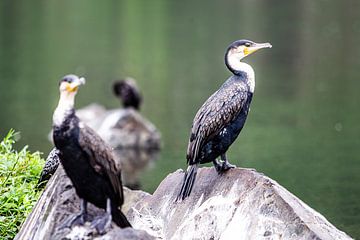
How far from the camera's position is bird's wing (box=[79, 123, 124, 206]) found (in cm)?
637

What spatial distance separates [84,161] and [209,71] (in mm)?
23926

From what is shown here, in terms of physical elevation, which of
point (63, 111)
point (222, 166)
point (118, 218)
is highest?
point (63, 111)

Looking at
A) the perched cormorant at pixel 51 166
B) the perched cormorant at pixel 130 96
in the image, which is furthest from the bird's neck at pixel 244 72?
the perched cormorant at pixel 130 96

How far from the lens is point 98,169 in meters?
6.42

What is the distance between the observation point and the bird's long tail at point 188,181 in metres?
7.93

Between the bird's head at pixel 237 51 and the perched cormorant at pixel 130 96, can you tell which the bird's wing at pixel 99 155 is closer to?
the bird's head at pixel 237 51

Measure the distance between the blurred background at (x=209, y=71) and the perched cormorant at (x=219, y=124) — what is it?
164 inches

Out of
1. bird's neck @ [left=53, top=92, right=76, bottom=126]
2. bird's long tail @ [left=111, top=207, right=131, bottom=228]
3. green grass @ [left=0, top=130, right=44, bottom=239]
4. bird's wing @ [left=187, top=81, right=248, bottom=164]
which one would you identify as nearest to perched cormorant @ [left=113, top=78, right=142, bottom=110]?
green grass @ [left=0, top=130, right=44, bottom=239]

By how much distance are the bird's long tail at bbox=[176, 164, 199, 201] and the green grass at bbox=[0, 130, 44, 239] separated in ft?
4.50

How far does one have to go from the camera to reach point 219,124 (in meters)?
7.93

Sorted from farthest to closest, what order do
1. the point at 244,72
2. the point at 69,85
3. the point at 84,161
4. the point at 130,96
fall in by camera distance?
the point at 130,96, the point at 244,72, the point at 84,161, the point at 69,85

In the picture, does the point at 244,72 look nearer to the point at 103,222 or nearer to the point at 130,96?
the point at 103,222

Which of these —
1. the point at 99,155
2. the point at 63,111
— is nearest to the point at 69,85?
the point at 63,111

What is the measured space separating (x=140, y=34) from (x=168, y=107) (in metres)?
16.8
